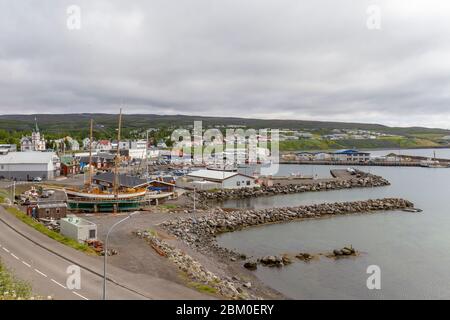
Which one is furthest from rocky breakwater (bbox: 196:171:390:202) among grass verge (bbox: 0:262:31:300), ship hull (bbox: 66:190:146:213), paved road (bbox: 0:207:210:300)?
grass verge (bbox: 0:262:31:300)

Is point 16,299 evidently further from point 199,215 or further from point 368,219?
point 368,219

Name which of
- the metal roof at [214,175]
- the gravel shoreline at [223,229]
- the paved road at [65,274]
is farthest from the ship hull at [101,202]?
the metal roof at [214,175]

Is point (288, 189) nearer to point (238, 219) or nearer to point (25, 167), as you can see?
point (238, 219)

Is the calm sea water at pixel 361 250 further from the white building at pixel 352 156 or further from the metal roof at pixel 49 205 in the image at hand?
the white building at pixel 352 156

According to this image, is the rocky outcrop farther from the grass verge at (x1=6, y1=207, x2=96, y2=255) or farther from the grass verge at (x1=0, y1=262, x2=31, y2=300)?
the grass verge at (x1=0, y1=262, x2=31, y2=300)

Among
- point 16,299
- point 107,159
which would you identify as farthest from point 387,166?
point 16,299

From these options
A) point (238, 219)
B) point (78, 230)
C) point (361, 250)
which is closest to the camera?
point (78, 230)

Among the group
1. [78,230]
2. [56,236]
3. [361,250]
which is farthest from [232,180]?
[56,236]
